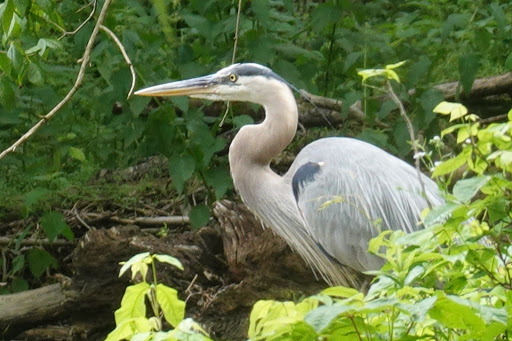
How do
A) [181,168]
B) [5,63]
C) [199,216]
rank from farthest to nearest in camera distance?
[199,216]
[181,168]
[5,63]

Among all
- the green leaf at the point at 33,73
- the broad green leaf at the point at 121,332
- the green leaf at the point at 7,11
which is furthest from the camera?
the green leaf at the point at 33,73

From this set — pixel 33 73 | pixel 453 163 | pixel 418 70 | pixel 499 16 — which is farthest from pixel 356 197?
pixel 453 163

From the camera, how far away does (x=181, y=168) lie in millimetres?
5277

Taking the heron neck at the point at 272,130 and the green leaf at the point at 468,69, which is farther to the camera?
the green leaf at the point at 468,69

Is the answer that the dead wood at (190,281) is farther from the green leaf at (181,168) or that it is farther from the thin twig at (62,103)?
the thin twig at (62,103)

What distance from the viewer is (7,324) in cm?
523

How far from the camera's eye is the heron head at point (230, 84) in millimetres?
4961

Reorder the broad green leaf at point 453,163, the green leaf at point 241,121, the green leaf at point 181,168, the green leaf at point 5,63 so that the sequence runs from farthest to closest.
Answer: the green leaf at point 241,121
the green leaf at point 181,168
the green leaf at point 5,63
the broad green leaf at point 453,163

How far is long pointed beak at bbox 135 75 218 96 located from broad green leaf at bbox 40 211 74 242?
3.39 ft

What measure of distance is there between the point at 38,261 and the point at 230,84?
5.22 ft

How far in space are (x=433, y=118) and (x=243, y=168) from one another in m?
1.03

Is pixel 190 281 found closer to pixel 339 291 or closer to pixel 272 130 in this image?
pixel 272 130

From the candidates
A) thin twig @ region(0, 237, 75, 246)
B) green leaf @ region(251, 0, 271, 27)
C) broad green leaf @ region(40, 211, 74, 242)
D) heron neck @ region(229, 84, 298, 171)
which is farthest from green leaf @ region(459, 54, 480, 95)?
thin twig @ region(0, 237, 75, 246)

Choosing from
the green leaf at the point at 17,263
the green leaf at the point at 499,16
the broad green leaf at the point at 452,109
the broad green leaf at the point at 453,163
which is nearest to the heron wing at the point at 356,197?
the green leaf at the point at 499,16
